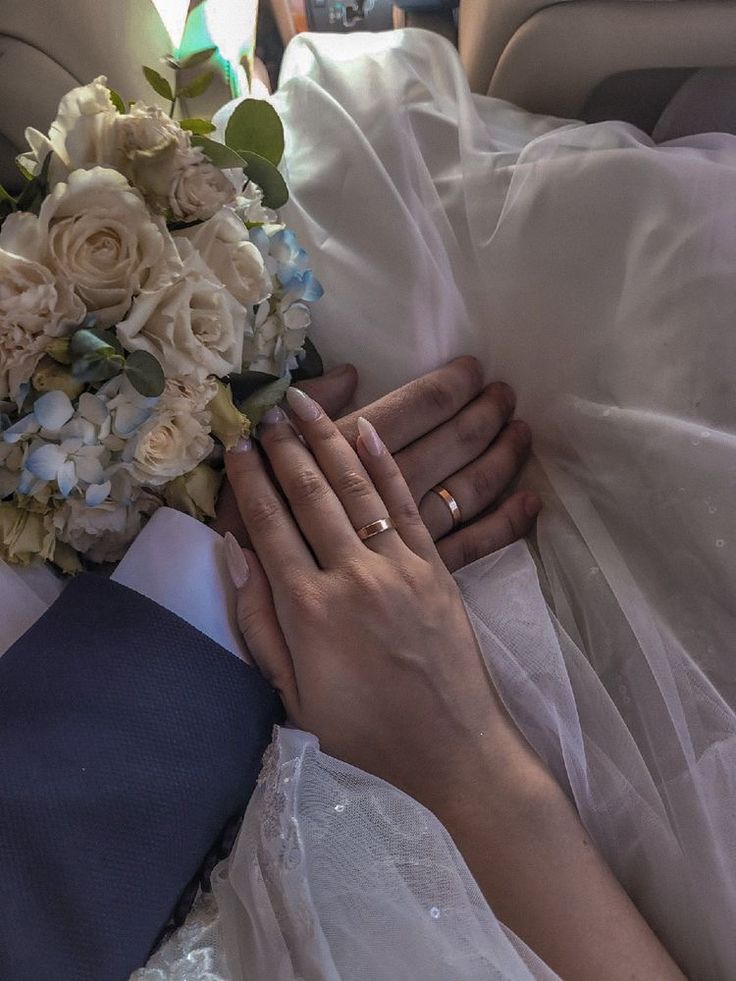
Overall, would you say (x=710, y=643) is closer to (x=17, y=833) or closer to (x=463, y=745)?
(x=463, y=745)

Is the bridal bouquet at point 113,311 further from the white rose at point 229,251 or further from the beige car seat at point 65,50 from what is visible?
the beige car seat at point 65,50

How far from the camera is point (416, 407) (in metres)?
0.77

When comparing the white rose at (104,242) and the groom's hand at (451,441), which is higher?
the white rose at (104,242)

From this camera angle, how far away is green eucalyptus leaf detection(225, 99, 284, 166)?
69 cm

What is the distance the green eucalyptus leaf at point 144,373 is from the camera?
57 cm

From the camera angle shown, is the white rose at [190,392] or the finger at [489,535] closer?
the white rose at [190,392]

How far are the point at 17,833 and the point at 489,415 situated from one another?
0.50m

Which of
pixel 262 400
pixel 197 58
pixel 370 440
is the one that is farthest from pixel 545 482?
pixel 197 58

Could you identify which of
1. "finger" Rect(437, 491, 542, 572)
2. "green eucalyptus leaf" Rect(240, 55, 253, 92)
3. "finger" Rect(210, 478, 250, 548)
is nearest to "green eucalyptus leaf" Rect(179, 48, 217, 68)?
"green eucalyptus leaf" Rect(240, 55, 253, 92)

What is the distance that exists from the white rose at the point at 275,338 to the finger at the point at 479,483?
0.18 metres

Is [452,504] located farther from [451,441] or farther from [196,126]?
[196,126]

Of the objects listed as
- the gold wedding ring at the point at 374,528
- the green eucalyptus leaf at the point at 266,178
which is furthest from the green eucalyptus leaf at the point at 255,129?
the gold wedding ring at the point at 374,528

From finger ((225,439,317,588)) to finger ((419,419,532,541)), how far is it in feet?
0.45

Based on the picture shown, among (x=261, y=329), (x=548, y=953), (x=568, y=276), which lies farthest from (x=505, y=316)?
(x=548, y=953)
